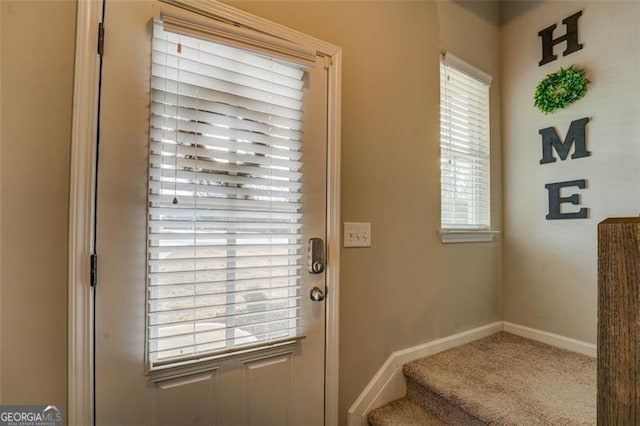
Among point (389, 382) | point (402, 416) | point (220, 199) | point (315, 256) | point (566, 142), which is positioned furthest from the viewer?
point (566, 142)

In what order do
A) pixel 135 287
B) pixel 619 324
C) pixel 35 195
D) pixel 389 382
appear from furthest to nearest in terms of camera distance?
pixel 389 382
pixel 135 287
pixel 35 195
pixel 619 324

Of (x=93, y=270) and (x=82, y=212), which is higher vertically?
(x=82, y=212)

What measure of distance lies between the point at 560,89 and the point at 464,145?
685 mm

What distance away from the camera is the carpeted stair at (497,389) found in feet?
3.97

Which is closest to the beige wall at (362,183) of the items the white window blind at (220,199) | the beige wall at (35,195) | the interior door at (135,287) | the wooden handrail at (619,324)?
the beige wall at (35,195)

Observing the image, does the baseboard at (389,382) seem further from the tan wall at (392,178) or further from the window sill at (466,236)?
the window sill at (466,236)

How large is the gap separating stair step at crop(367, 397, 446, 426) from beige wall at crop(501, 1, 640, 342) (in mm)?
1163

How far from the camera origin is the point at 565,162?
1901 millimetres

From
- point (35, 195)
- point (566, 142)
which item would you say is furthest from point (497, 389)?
point (35, 195)

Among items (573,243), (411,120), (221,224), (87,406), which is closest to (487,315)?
(573,243)

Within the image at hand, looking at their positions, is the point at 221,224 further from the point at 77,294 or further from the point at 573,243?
the point at 573,243

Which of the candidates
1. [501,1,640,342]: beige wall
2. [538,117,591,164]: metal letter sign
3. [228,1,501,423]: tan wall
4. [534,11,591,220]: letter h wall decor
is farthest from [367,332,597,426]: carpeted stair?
[538,117,591,164]: metal letter sign

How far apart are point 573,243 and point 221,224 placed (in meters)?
2.19

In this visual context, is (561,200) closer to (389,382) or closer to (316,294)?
(389,382)
